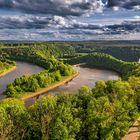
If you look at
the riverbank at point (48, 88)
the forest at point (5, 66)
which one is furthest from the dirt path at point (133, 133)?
the forest at point (5, 66)

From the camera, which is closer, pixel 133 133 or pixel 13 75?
pixel 133 133

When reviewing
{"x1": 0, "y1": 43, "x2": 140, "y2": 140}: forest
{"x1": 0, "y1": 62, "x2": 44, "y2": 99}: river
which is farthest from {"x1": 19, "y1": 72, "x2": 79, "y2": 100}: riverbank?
{"x1": 0, "y1": 43, "x2": 140, "y2": 140}: forest

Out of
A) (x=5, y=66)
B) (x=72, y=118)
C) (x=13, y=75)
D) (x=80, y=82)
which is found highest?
(x=72, y=118)

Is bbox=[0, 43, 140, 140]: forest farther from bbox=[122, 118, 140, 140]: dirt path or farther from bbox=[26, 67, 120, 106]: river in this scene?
bbox=[26, 67, 120, 106]: river

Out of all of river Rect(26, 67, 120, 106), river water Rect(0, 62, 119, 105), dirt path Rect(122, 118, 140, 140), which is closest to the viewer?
dirt path Rect(122, 118, 140, 140)

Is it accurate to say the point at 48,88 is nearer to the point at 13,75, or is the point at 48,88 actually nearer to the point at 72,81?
the point at 72,81

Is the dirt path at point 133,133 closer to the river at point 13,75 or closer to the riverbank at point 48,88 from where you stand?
the riverbank at point 48,88

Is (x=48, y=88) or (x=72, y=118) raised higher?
(x=72, y=118)

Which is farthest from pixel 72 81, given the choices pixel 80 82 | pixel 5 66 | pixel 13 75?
pixel 5 66

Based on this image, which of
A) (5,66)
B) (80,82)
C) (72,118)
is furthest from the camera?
(5,66)

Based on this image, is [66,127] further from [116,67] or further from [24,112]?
[116,67]

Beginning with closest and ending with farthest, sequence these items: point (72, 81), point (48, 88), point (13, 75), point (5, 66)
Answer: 1. point (48, 88)
2. point (72, 81)
3. point (13, 75)
4. point (5, 66)
